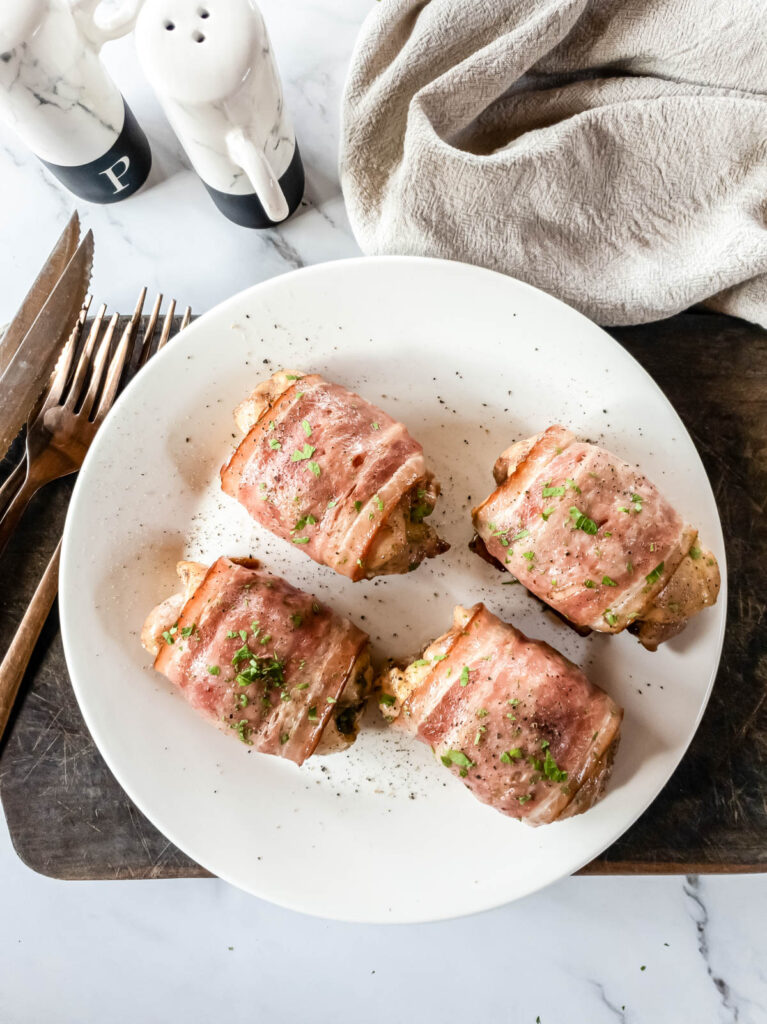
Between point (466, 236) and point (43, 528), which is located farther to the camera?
point (43, 528)

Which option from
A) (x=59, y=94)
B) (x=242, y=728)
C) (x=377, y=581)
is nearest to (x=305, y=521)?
(x=377, y=581)

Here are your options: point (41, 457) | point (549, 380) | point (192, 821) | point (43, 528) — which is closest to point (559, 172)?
point (549, 380)

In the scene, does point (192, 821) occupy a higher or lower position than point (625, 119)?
lower

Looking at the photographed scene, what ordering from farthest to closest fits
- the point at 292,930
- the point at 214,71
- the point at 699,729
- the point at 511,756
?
the point at 292,930 → the point at 699,729 → the point at 511,756 → the point at 214,71

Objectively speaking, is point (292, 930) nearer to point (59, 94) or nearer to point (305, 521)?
point (305, 521)

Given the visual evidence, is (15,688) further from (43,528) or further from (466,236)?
(466,236)
